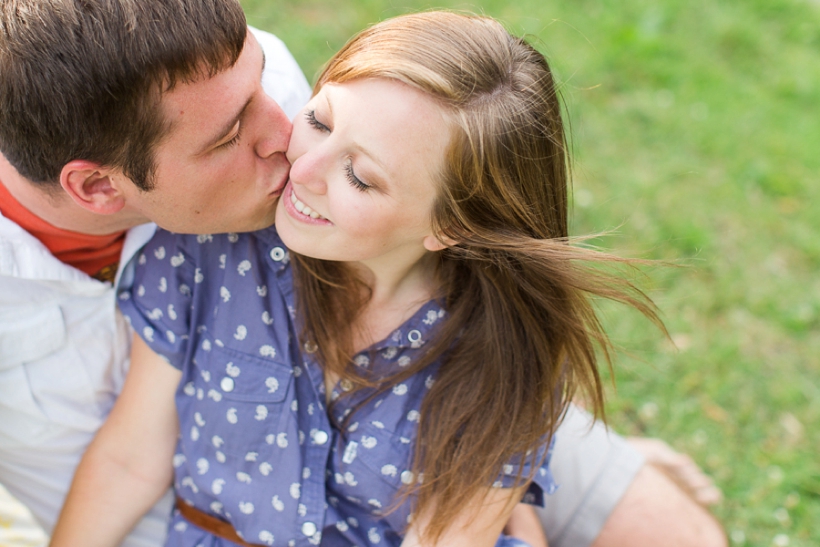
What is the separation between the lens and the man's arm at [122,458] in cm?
227

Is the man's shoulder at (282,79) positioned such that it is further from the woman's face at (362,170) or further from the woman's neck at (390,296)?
the woman's neck at (390,296)

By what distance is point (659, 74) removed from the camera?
4.94 m

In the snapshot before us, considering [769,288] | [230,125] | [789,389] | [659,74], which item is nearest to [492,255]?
[230,125]

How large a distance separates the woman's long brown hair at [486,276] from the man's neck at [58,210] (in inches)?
21.7

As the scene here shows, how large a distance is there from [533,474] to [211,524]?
0.99 meters

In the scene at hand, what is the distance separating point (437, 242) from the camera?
2.05 metres

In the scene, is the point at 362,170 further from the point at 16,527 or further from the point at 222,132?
the point at 16,527

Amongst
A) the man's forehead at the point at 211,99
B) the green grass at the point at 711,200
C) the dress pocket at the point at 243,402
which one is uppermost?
the man's forehead at the point at 211,99

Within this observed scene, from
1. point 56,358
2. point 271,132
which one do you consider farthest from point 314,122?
point 56,358

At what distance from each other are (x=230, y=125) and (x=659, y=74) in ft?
12.2

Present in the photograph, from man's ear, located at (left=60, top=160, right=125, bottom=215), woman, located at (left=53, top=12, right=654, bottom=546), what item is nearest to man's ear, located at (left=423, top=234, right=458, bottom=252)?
woman, located at (left=53, top=12, right=654, bottom=546)

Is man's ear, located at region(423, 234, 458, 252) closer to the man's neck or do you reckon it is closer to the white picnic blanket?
the man's neck

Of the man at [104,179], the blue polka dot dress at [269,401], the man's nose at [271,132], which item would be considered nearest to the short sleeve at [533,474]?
the blue polka dot dress at [269,401]

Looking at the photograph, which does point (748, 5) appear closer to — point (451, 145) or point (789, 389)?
point (789, 389)
